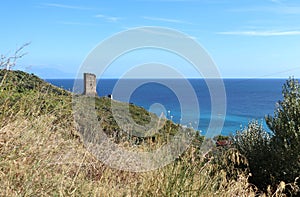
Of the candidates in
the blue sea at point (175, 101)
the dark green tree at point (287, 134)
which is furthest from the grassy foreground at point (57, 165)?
the dark green tree at point (287, 134)

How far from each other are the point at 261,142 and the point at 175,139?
123 inches

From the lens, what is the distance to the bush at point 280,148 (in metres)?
5.76

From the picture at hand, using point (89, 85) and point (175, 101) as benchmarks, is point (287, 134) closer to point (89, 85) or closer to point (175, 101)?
point (89, 85)

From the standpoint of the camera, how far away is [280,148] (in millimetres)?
5988

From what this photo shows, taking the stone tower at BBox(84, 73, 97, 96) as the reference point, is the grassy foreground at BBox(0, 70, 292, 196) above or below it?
below

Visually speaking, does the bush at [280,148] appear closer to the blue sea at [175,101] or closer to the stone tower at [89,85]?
the blue sea at [175,101]

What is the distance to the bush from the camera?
18.9 feet

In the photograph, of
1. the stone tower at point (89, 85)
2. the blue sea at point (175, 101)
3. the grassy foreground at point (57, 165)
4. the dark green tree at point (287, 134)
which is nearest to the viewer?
the grassy foreground at point (57, 165)

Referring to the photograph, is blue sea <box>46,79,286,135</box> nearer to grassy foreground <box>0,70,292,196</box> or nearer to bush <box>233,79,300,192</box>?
grassy foreground <box>0,70,292,196</box>

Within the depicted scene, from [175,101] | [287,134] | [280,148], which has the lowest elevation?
[280,148]

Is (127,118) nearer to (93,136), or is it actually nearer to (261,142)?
(93,136)

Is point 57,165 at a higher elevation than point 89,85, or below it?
below

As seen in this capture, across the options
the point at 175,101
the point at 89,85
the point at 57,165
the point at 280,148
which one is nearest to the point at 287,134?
the point at 280,148

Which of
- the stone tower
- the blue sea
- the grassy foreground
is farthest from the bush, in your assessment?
the stone tower
